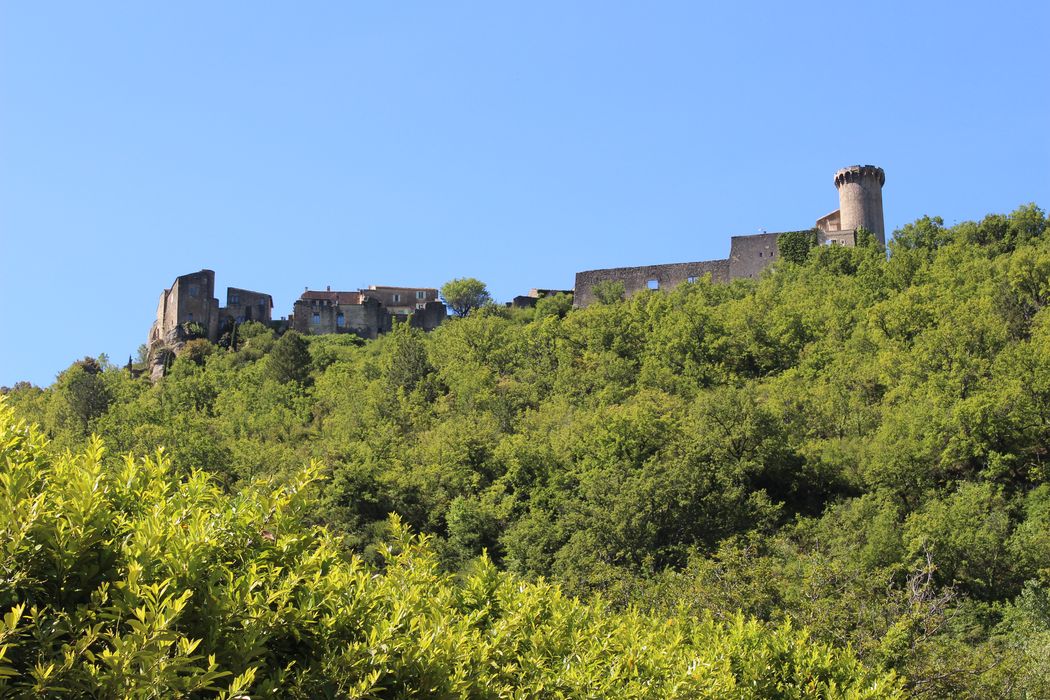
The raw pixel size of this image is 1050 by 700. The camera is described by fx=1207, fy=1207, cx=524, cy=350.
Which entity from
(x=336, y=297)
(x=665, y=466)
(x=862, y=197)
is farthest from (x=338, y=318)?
(x=665, y=466)

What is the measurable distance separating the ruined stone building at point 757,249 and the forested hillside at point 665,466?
230 centimetres

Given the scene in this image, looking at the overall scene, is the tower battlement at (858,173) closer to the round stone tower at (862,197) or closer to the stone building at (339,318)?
the round stone tower at (862,197)

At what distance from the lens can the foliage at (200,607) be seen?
754cm

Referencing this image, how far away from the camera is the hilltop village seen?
227ft

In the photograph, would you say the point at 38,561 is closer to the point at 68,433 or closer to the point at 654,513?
the point at 654,513

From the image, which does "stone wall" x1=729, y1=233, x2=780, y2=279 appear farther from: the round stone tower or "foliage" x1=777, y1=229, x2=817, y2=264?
the round stone tower

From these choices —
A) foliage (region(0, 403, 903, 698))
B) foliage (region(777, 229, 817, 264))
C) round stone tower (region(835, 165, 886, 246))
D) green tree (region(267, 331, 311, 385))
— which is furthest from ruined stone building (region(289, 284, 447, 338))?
foliage (region(0, 403, 903, 698))

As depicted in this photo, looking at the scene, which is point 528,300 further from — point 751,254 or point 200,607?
point 200,607

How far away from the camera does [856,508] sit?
115 ft

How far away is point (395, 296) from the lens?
274 feet

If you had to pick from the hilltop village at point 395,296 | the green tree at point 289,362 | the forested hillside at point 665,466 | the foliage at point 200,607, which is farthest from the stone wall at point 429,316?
the foliage at point 200,607

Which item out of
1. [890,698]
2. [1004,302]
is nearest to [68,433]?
[1004,302]

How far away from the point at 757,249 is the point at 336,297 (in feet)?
95.1

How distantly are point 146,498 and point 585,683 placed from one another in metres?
4.88
